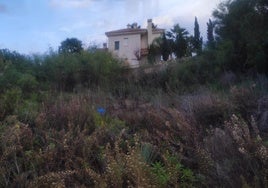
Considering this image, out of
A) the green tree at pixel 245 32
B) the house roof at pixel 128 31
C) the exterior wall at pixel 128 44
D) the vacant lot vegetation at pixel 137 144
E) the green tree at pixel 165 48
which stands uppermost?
the house roof at pixel 128 31

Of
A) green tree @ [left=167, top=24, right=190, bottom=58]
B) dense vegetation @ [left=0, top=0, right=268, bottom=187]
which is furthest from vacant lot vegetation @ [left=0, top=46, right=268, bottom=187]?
green tree @ [left=167, top=24, right=190, bottom=58]

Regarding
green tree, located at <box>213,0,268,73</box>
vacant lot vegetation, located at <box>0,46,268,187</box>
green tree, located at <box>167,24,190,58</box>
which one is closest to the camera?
vacant lot vegetation, located at <box>0,46,268,187</box>

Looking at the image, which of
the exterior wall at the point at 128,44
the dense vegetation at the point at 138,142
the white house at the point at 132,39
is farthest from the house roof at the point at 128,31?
the dense vegetation at the point at 138,142

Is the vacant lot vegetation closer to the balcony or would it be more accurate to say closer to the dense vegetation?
the dense vegetation

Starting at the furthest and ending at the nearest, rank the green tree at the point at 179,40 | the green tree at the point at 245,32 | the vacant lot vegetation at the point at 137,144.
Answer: the green tree at the point at 179,40 < the green tree at the point at 245,32 < the vacant lot vegetation at the point at 137,144

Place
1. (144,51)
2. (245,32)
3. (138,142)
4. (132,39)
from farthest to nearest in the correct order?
(132,39), (144,51), (245,32), (138,142)

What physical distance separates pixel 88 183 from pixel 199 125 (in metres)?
2.26

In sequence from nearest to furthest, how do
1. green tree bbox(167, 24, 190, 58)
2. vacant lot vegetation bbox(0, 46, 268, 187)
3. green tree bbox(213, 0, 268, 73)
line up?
1. vacant lot vegetation bbox(0, 46, 268, 187)
2. green tree bbox(213, 0, 268, 73)
3. green tree bbox(167, 24, 190, 58)

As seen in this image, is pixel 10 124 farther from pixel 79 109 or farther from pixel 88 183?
pixel 88 183

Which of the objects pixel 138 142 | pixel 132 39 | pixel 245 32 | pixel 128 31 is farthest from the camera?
pixel 132 39

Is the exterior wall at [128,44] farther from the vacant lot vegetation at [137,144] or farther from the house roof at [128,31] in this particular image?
the vacant lot vegetation at [137,144]

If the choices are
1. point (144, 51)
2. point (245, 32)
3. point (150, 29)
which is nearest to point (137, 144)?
point (245, 32)

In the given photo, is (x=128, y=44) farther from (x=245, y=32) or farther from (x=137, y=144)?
(x=137, y=144)

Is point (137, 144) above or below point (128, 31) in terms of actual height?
below
